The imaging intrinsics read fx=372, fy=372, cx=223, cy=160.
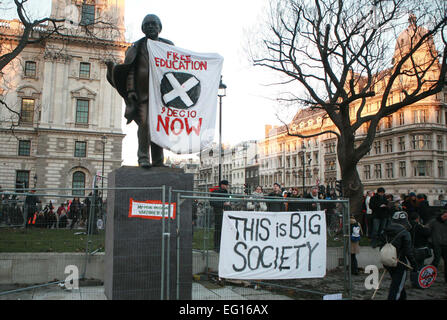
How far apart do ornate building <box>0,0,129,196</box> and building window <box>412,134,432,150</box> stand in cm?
4980

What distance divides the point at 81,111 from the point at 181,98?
4507 centimetres

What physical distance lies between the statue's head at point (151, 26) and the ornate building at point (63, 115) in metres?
41.2

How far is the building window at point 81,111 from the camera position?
47250 mm

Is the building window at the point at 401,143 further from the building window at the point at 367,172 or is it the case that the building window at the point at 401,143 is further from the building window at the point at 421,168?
the building window at the point at 367,172

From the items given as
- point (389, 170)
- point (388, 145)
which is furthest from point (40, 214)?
point (388, 145)

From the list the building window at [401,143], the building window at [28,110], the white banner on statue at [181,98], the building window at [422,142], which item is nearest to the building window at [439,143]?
the building window at [422,142]

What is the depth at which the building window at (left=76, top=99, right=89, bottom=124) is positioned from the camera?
47.2 metres

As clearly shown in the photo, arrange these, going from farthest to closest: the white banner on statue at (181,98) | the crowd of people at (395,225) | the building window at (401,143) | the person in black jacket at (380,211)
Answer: the building window at (401,143), the person in black jacket at (380,211), the crowd of people at (395,225), the white banner on statue at (181,98)

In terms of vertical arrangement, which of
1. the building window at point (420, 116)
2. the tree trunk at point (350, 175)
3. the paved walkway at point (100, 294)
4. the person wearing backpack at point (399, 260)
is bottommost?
the paved walkway at point (100, 294)

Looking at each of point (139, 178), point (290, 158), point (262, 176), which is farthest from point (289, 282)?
point (262, 176)

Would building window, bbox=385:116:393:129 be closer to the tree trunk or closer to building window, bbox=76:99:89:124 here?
building window, bbox=76:99:89:124

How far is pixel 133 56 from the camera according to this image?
6.21 meters
